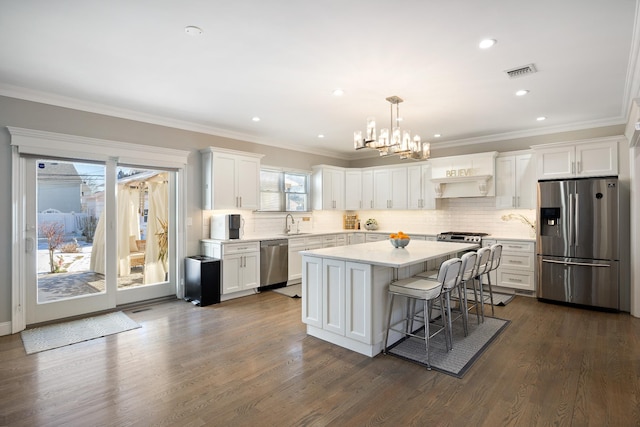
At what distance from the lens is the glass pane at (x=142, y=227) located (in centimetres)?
476

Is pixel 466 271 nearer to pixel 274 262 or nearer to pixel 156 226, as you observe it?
pixel 274 262

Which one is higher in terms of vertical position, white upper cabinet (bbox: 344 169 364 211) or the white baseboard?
white upper cabinet (bbox: 344 169 364 211)

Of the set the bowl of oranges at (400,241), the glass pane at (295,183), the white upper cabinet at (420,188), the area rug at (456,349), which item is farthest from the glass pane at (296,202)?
the area rug at (456,349)

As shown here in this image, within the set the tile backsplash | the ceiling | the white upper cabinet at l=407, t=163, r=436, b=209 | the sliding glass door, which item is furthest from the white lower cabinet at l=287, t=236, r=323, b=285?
the ceiling

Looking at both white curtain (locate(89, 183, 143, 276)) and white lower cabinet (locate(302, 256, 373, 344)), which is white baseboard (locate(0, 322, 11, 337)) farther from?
white lower cabinet (locate(302, 256, 373, 344))

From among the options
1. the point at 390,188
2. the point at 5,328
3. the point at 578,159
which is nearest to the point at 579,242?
the point at 578,159

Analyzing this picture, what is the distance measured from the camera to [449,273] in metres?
3.18

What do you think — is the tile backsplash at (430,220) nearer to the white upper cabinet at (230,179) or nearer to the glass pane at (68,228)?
the white upper cabinet at (230,179)

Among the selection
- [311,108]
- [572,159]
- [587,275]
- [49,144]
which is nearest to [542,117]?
[572,159]

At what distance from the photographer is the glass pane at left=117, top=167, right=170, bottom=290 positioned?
187 inches

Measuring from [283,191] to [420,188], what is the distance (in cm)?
271

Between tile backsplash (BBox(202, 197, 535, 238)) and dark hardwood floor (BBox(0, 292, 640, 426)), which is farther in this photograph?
tile backsplash (BBox(202, 197, 535, 238))

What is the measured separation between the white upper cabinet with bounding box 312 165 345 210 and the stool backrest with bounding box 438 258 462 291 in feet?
13.1

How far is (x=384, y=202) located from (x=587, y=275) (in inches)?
143
